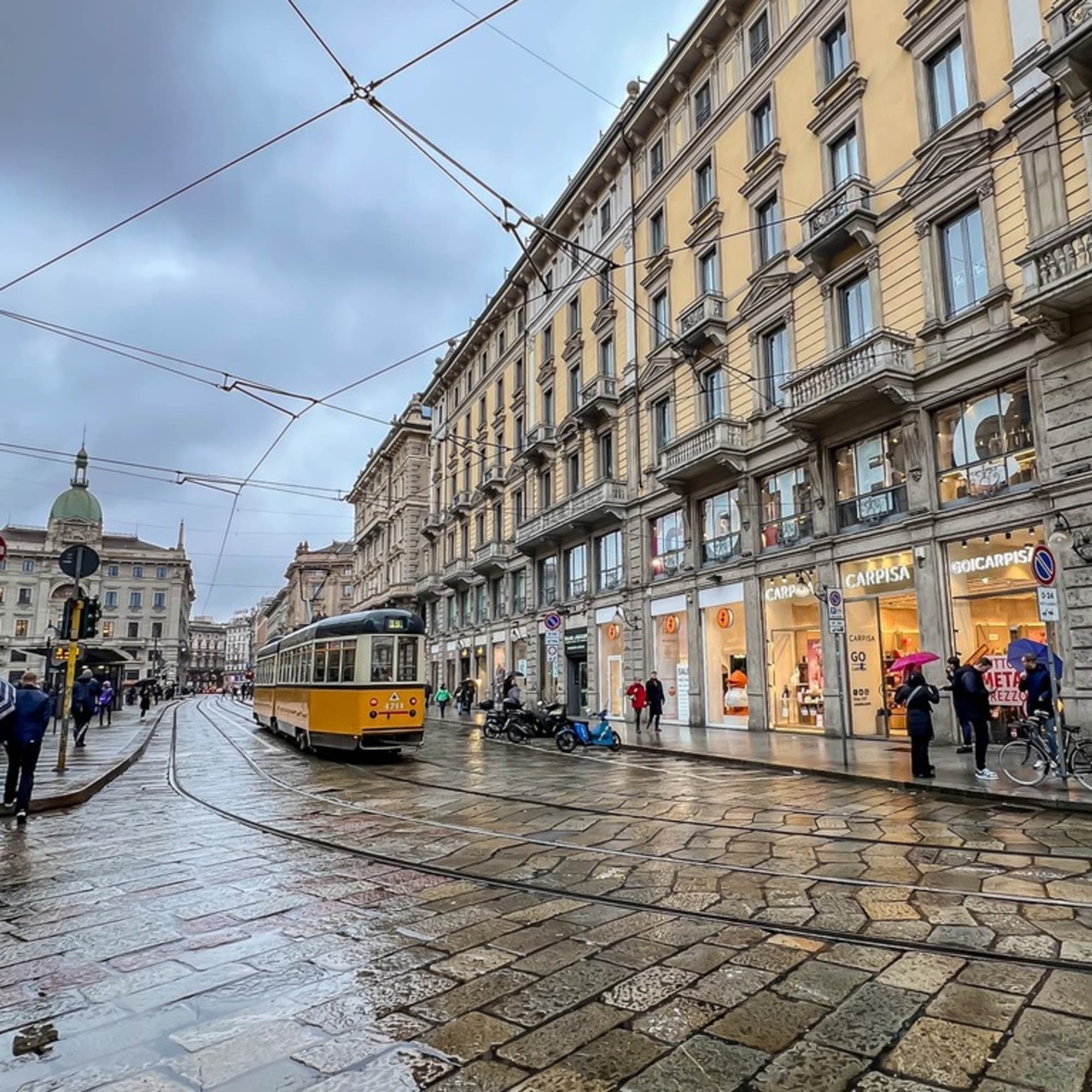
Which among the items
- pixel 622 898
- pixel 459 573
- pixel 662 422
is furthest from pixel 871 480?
pixel 459 573

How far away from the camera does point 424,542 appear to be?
5000 cm

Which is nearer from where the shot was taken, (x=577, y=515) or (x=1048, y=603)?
(x=1048, y=603)

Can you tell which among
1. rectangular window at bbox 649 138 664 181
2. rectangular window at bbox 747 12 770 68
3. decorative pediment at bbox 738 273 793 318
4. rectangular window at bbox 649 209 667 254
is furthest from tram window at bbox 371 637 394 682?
rectangular window at bbox 649 138 664 181

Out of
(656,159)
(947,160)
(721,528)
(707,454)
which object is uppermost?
(656,159)

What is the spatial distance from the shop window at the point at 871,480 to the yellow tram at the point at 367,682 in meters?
10.2

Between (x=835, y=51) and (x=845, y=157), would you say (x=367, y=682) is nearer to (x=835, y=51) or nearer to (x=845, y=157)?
(x=845, y=157)

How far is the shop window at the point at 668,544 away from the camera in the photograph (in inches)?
933

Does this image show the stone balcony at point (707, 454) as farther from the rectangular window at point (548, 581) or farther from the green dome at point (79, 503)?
the green dome at point (79, 503)

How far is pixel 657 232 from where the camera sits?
26.0 meters

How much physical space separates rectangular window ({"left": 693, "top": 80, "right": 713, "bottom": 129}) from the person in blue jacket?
23131mm

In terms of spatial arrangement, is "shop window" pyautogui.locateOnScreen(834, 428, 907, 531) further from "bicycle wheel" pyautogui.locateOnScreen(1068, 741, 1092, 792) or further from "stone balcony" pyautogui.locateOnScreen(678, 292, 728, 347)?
"bicycle wheel" pyautogui.locateOnScreen(1068, 741, 1092, 792)

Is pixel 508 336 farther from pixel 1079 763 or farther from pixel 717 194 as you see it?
pixel 1079 763

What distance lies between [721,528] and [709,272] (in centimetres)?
785

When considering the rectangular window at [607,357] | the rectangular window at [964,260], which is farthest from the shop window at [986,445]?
the rectangular window at [607,357]
